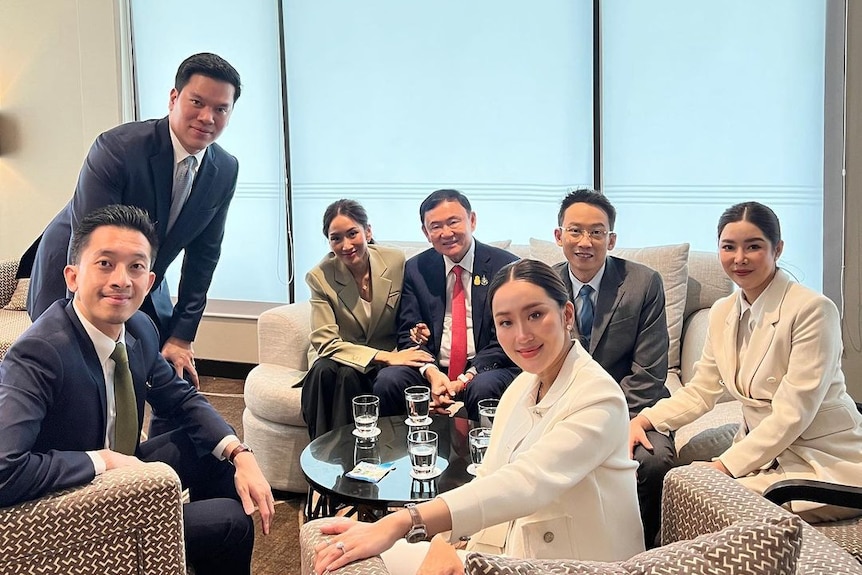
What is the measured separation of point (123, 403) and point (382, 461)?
78 centimetres

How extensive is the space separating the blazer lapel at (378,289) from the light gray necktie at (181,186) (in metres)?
0.97

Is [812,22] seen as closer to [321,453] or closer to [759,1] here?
[759,1]

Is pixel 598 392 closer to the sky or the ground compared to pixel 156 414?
closer to the sky

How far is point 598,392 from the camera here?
157 cm

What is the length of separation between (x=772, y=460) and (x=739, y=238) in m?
0.61

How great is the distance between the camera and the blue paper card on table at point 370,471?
7.27 ft

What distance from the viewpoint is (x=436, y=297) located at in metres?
3.32

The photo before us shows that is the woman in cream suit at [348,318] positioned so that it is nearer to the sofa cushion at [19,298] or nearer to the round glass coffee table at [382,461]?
the round glass coffee table at [382,461]

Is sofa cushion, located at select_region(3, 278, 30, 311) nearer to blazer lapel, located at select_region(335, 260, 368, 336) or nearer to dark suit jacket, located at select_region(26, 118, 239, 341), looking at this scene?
dark suit jacket, located at select_region(26, 118, 239, 341)

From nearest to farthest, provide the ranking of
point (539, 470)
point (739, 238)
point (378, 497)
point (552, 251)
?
point (539, 470), point (378, 497), point (739, 238), point (552, 251)

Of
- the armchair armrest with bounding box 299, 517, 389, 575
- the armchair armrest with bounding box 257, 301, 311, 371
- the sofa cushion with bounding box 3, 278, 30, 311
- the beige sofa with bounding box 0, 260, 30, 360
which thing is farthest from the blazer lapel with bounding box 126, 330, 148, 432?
the sofa cushion with bounding box 3, 278, 30, 311

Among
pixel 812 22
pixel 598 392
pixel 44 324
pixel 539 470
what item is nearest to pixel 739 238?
A: pixel 598 392

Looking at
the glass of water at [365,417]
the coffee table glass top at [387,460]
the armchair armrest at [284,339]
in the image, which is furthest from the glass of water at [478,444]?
the armchair armrest at [284,339]

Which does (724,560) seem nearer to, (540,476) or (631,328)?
(540,476)
